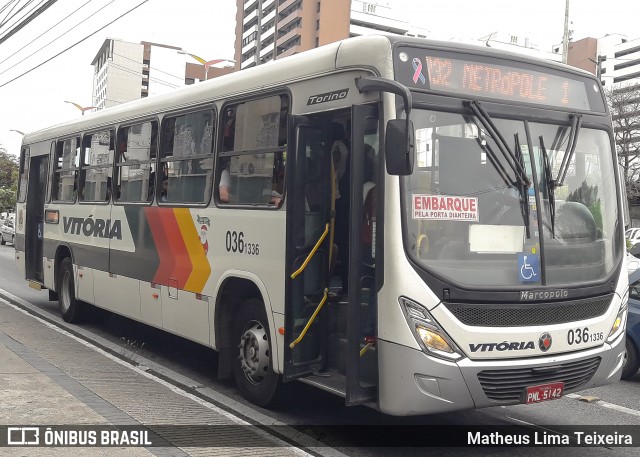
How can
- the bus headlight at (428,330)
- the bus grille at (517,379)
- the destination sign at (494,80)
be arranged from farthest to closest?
the destination sign at (494,80)
the bus grille at (517,379)
the bus headlight at (428,330)

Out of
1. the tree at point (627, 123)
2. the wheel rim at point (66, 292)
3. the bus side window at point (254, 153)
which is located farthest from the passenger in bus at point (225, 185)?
the tree at point (627, 123)

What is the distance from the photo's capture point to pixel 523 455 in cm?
606

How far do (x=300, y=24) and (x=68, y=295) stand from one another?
94.9 metres

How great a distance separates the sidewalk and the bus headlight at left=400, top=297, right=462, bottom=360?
1.38 metres

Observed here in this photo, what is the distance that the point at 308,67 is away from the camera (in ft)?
21.6

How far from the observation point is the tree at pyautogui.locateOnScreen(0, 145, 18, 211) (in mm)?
68688

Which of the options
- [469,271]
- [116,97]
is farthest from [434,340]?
[116,97]

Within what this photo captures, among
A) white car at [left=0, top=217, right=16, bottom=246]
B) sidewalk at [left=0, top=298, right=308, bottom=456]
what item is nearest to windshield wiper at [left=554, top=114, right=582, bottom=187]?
sidewalk at [left=0, top=298, right=308, bottom=456]

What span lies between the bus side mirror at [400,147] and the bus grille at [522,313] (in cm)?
103

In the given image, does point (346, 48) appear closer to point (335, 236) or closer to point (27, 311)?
point (335, 236)

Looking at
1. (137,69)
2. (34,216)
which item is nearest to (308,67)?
(34,216)

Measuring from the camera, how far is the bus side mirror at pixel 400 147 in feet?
17.5

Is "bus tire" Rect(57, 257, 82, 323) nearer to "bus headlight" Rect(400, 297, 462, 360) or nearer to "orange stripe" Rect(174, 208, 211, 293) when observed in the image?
"orange stripe" Rect(174, 208, 211, 293)

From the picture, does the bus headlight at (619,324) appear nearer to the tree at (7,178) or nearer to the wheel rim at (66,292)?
the wheel rim at (66,292)
